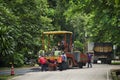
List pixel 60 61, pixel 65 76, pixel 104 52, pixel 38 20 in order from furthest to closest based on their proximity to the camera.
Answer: pixel 104 52
pixel 38 20
pixel 60 61
pixel 65 76

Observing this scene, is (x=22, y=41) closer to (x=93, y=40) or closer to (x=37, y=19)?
(x=37, y=19)

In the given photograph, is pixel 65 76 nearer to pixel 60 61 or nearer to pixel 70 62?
pixel 60 61

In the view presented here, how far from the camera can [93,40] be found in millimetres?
58875

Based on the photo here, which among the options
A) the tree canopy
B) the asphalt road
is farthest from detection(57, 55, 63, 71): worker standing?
the asphalt road

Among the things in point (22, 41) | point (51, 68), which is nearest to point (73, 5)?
point (51, 68)

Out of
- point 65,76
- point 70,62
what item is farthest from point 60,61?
point 65,76

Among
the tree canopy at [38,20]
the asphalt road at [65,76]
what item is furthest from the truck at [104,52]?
A: the asphalt road at [65,76]

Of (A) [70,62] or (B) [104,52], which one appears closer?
(A) [70,62]

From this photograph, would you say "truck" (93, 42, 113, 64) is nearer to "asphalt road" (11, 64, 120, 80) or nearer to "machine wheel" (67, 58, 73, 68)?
"machine wheel" (67, 58, 73, 68)

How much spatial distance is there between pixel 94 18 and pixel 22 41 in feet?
35.9

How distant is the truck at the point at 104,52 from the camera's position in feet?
182

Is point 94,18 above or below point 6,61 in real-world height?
above

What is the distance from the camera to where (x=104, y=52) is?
184ft

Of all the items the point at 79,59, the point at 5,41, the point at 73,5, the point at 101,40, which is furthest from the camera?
the point at 101,40
